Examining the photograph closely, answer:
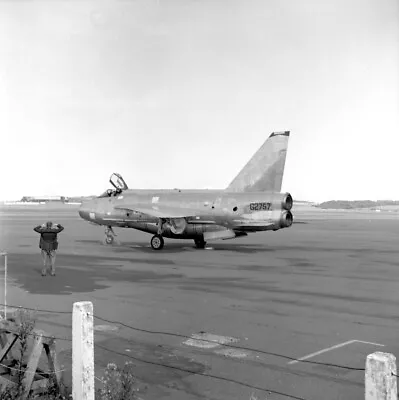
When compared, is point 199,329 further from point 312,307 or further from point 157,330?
point 312,307

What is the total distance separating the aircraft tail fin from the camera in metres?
24.0

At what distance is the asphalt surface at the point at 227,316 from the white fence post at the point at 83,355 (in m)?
1.21

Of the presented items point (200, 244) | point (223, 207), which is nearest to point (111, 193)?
point (200, 244)

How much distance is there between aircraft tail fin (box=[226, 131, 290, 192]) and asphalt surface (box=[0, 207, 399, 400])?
174 inches

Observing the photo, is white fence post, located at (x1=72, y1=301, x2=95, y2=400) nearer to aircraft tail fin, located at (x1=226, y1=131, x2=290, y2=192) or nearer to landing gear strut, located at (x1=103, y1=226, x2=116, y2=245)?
aircraft tail fin, located at (x1=226, y1=131, x2=290, y2=192)

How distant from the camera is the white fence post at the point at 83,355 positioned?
5.18 metres

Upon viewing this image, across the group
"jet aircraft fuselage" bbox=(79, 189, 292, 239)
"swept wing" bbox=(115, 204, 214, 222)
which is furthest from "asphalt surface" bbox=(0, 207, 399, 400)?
"swept wing" bbox=(115, 204, 214, 222)

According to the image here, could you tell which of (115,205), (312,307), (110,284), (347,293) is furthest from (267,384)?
(115,205)

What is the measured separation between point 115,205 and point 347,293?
53.3 ft

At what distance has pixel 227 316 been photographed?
10.6 metres

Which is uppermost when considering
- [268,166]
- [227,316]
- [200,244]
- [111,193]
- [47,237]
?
[268,166]

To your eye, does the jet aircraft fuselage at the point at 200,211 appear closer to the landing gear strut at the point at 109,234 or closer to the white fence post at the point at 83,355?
the landing gear strut at the point at 109,234

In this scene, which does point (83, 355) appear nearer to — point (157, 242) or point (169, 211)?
point (157, 242)

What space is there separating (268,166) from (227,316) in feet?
47.4
